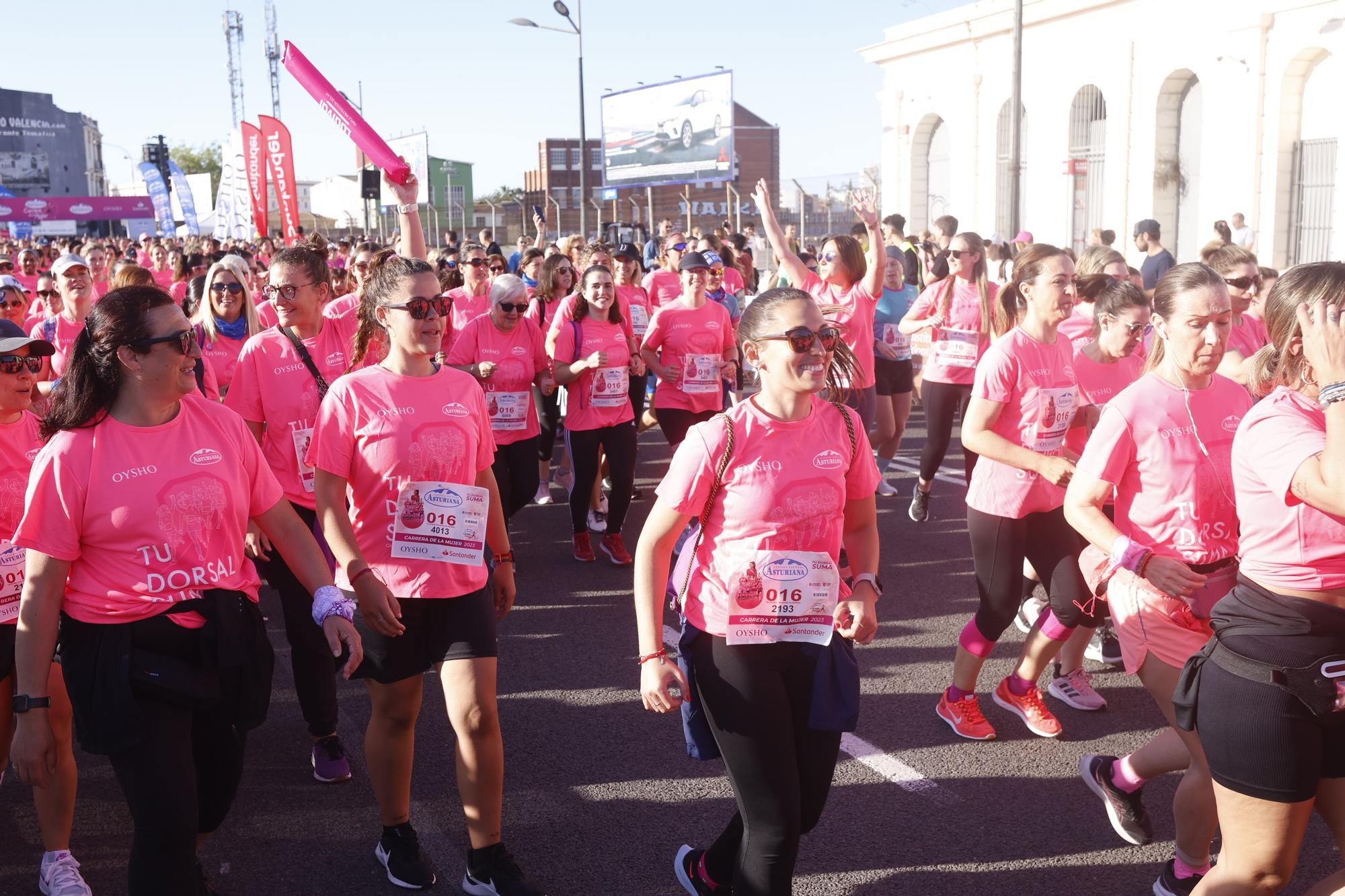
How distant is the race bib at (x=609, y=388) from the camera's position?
Result: 24.5 feet

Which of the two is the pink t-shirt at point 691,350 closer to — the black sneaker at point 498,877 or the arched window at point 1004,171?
the black sneaker at point 498,877

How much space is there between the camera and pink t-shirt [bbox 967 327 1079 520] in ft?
15.4

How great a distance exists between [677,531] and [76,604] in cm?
153

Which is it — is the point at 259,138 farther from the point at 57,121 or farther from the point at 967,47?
the point at 57,121

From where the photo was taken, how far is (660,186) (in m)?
A: 55.8

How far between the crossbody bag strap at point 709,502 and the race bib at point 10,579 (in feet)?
6.41

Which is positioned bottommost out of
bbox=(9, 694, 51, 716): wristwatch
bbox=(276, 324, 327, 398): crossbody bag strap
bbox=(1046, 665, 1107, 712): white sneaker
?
bbox=(1046, 665, 1107, 712): white sneaker

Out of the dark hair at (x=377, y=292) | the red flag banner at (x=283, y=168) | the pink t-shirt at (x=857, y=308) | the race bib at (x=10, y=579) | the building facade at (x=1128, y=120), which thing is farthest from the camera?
the building facade at (x=1128, y=120)

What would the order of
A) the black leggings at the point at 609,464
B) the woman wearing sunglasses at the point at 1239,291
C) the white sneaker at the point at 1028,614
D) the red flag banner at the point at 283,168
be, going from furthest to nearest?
1. the red flag banner at the point at 283,168
2. the black leggings at the point at 609,464
3. the white sneaker at the point at 1028,614
4. the woman wearing sunglasses at the point at 1239,291

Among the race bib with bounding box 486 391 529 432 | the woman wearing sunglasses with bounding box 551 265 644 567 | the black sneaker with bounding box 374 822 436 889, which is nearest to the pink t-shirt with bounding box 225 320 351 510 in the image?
the black sneaker with bounding box 374 822 436 889

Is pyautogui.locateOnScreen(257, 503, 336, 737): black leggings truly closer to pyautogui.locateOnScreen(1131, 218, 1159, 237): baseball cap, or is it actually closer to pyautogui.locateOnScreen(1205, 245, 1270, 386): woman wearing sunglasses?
pyautogui.locateOnScreen(1205, 245, 1270, 386): woman wearing sunglasses

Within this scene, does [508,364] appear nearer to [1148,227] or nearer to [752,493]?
[752,493]

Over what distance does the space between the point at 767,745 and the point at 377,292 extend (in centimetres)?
194

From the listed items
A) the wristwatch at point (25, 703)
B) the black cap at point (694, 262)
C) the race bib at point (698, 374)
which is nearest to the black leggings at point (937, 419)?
the race bib at point (698, 374)
